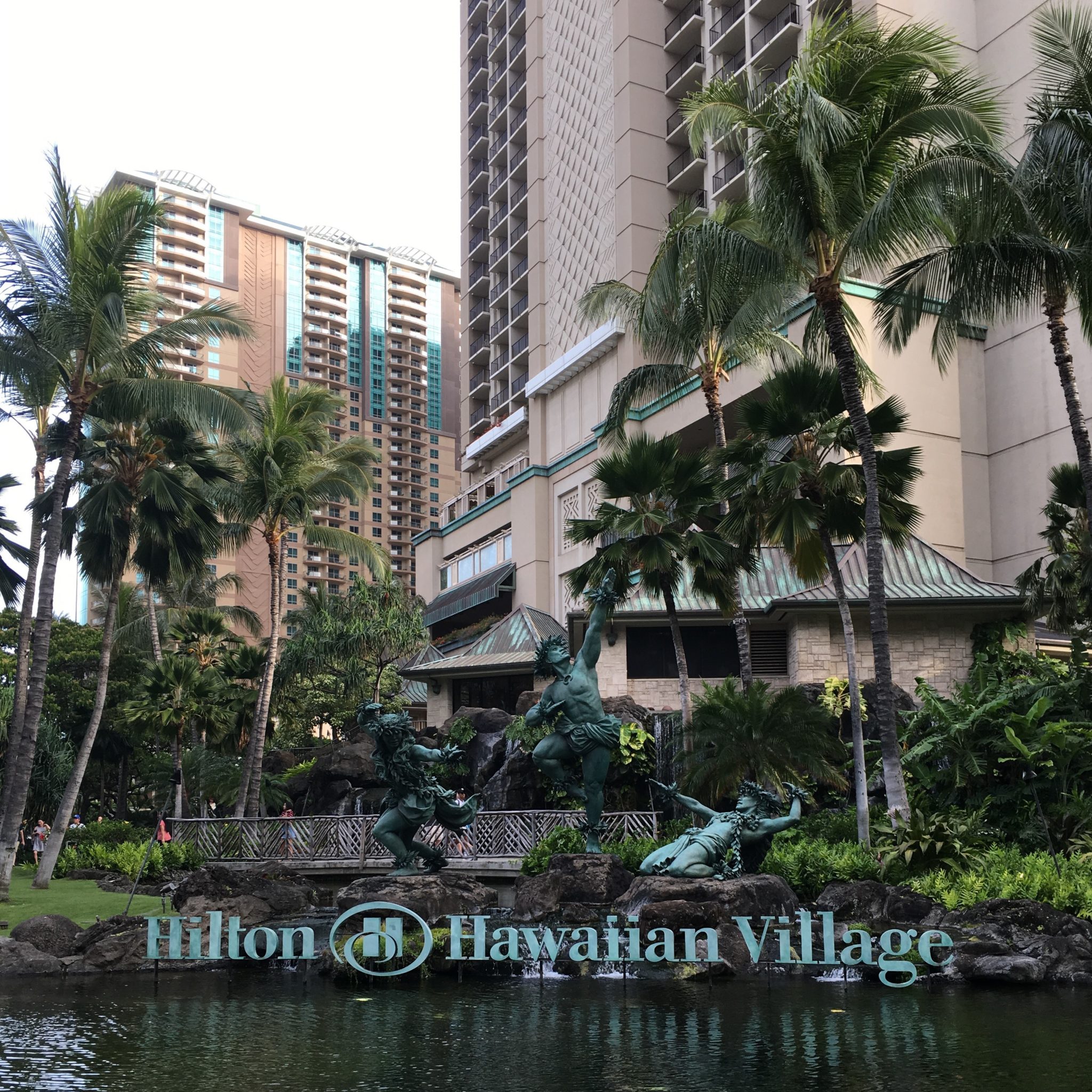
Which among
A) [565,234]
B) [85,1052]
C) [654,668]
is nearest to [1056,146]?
[85,1052]

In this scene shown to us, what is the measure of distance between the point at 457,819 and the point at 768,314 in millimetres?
11742

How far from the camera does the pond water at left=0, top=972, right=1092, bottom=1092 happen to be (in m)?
8.55

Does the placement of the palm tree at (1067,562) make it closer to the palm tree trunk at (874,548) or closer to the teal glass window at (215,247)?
the palm tree trunk at (874,548)

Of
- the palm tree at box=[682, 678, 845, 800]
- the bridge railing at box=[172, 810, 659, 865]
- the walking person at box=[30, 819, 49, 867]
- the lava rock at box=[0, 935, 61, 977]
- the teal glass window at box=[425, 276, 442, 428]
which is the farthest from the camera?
the teal glass window at box=[425, 276, 442, 428]

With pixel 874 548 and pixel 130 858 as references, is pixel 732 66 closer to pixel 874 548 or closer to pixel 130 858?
pixel 874 548

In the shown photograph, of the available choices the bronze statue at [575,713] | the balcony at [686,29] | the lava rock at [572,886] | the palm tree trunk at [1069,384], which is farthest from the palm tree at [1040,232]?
the balcony at [686,29]

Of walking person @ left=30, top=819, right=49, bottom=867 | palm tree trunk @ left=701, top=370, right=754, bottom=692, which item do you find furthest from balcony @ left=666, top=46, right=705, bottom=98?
walking person @ left=30, top=819, right=49, bottom=867

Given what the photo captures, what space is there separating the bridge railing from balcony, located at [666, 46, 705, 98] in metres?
37.5

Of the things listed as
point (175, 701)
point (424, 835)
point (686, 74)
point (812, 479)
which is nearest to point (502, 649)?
point (175, 701)

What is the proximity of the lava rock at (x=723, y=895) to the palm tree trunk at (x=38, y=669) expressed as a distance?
14382 millimetres

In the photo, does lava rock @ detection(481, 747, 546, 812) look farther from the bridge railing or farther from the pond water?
the pond water

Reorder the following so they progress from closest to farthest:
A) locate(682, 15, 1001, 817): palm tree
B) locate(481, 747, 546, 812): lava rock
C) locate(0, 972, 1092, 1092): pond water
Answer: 1. locate(0, 972, 1092, 1092): pond water
2. locate(682, 15, 1001, 817): palm tree
3. locate(481, 747, 546, 812): lava rock

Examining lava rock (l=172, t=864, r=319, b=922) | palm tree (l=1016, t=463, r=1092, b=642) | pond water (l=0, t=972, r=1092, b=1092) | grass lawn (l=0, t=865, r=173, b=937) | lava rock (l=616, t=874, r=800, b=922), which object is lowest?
grass lawn (l=0, t=865, r=173, b=937)

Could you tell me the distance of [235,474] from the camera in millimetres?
34531
